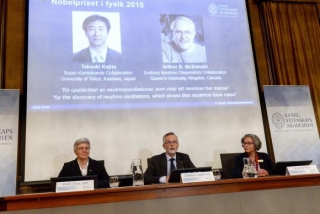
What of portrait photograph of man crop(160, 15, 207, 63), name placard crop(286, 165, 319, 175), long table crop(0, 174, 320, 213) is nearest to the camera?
long table crop(0, 174, 320, 213)

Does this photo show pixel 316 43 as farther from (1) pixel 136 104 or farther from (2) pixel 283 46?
(1) pixel 136 104

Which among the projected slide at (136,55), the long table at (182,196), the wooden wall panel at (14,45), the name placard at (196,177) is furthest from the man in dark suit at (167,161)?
the wooden wall panel at (14,45)

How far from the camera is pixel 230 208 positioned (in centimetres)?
179

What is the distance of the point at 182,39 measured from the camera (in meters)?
4.21

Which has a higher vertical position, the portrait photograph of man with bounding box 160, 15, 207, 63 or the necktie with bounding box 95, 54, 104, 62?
the portrait photograph of man with bounding box 160, 15, 207, 63

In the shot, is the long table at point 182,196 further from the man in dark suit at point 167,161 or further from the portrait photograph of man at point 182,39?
the portrait photograph of man at point 182,39

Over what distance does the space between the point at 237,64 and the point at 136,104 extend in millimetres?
1441

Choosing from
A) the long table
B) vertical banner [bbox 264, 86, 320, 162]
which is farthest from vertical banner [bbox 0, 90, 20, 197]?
vertical banner [bbox 264, 86, 320, 162]

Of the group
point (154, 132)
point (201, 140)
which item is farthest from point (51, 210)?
point (201, 140)

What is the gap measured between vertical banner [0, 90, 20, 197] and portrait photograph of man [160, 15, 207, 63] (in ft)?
5.89

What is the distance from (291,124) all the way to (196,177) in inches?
106

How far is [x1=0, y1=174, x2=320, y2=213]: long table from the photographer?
1.65 meters

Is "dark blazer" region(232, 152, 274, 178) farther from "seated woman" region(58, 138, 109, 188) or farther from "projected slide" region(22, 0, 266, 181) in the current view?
"seated woman" region(58, 138, 109, 188)

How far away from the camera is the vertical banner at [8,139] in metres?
3.42
